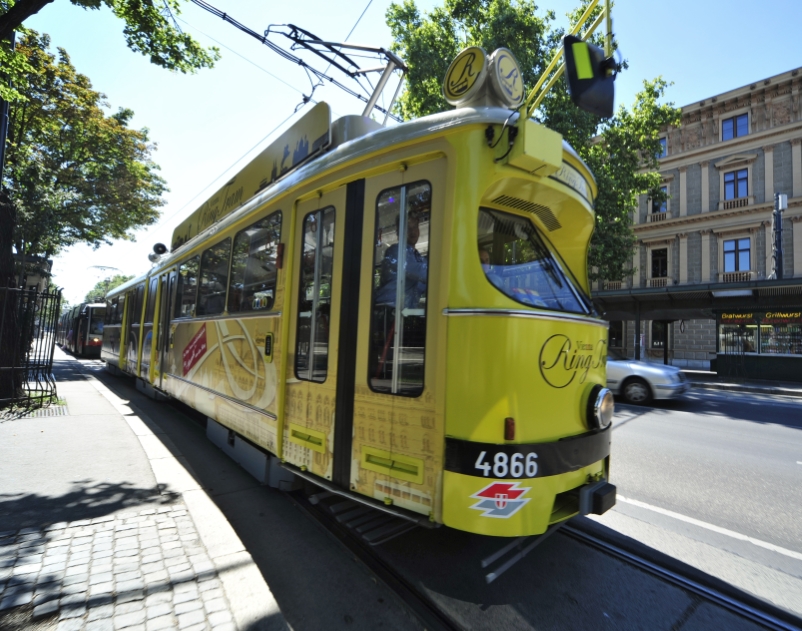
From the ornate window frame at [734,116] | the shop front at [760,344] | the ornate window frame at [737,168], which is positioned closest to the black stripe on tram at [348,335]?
the shop front at [760,344]

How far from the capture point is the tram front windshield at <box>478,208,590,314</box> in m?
2.85

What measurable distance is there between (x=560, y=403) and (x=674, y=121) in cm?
1896

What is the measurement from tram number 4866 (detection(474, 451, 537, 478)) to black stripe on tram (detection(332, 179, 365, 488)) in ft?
3.26

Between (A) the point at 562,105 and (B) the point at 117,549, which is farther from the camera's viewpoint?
(A) the point at 562,105

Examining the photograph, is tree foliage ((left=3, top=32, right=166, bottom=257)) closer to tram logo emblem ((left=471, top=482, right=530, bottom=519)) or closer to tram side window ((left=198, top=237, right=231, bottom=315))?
tram side window ((left=198, top=237, right=231, bottom=315))

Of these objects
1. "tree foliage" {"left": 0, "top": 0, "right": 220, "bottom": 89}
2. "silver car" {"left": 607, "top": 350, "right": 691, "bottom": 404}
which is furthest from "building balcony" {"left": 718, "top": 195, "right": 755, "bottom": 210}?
"tree foliage" {"left": 0, "top": 0, "right": 220, "bottom": 89}

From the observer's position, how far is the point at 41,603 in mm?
2525

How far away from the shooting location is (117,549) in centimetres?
314

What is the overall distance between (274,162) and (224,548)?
11.8 ft

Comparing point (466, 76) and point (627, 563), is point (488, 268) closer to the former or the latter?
point (466, 76)

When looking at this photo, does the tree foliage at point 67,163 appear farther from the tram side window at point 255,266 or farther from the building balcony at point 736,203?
the building balcony at point 736,203


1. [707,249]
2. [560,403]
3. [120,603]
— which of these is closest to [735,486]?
[560,403]

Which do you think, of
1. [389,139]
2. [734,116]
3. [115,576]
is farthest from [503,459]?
[734,116]

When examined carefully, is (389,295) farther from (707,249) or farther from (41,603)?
(707,249)
